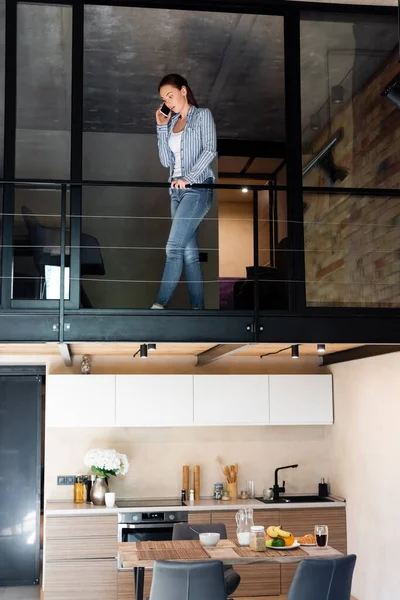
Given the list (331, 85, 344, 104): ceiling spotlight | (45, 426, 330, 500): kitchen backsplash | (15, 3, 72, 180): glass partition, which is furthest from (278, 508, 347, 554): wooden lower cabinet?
(15, 3, 72, 180): glass partition

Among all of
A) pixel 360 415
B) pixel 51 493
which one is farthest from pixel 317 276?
pixel 51 493

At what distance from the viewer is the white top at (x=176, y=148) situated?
5824mm

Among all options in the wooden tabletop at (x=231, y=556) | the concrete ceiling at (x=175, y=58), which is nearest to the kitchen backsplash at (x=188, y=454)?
the wooden tabletop at (x=231, y=556)

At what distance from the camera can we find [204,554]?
5004mm

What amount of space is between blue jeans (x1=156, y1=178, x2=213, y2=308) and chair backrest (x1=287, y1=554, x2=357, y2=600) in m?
1.91

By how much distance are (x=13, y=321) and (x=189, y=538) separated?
6.88 feet

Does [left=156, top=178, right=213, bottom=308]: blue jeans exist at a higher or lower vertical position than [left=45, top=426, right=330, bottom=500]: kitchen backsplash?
higher

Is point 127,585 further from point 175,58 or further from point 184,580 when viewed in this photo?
point 175,58

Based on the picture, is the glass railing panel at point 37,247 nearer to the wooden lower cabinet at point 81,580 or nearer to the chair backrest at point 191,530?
the chair backrest at point 191,530

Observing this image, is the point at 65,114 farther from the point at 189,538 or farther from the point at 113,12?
the point at 189,538

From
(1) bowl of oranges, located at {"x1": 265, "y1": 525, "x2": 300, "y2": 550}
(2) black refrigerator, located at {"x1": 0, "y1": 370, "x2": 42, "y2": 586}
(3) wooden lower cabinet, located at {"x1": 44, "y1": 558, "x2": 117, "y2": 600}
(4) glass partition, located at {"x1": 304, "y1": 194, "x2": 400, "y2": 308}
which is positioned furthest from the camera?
(2) black refrigerator, located at {"x1": 0, "y1": 370, "x2": 42, "y2": 586}

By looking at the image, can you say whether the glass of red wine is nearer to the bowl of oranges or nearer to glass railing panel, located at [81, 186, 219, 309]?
the bowl of oranges

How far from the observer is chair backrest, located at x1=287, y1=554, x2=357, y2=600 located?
15.2 ft

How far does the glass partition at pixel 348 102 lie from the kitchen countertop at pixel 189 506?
282 centimetres
